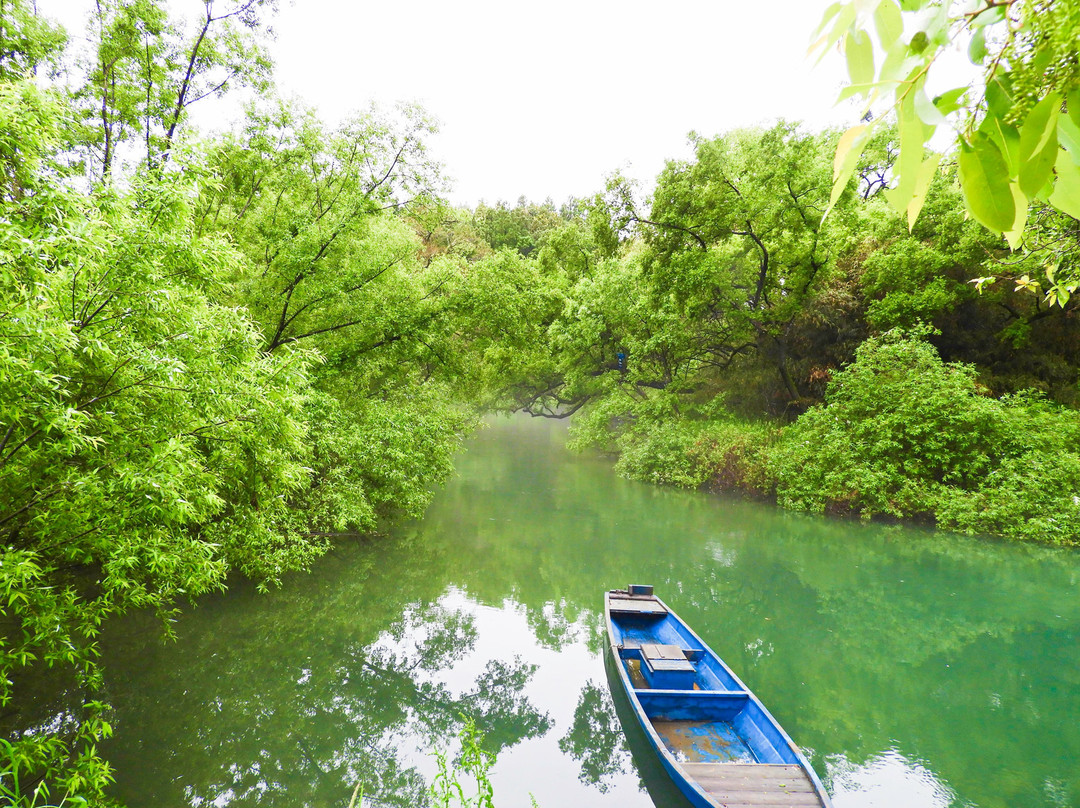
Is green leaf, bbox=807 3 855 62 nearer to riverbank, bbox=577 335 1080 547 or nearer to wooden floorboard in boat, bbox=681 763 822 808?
wooden floorboard in boat, bbox=681 763 822 808

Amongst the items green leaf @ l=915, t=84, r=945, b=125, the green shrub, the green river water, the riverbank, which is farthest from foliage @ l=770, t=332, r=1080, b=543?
green leaf @ l=915, t=84, r=945, b=125

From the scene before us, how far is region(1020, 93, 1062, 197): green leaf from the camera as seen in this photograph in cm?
52

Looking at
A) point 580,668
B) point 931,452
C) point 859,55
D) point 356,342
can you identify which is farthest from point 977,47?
point 931,452

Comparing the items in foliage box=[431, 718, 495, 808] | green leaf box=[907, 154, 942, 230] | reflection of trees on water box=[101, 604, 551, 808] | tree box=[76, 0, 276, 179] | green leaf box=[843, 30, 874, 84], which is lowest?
reflection of trees on water box=[101, 604, 551, 808]

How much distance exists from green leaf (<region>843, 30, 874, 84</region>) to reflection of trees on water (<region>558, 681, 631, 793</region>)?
5.65m

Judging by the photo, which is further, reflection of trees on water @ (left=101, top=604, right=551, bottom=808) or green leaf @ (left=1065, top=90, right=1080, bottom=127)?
reflection of trees on water @ (left=101, top=604, right=551, bottom=808)

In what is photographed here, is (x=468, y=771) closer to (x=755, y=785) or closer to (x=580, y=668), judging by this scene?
(x=755, y=785)

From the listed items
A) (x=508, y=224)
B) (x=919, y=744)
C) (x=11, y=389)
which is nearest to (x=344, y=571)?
(x=11, y=389)

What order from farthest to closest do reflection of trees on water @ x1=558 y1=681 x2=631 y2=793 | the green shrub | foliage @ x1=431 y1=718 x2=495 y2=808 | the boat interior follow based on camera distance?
the green shrub → reflection of trees on water @ x1=558 y1=681 x2=631 y2=793 → the boat interior → foliage @ x1=431 y1=718 x2=495 y2=808

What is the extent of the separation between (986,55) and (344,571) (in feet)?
34.0

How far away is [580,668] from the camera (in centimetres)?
693

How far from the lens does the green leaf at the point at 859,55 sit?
0.56 meters

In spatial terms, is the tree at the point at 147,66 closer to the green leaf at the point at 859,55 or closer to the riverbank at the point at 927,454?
the green leaf at the point at 859,55

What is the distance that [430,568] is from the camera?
1024cm
